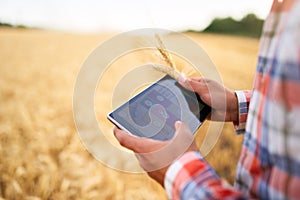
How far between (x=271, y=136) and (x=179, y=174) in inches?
5.5

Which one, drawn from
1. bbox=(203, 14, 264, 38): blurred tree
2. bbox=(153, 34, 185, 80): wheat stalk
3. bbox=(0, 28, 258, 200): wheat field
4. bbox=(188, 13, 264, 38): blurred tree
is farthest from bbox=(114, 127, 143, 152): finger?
bbox=(188, 13, 264, 38): blurred tree

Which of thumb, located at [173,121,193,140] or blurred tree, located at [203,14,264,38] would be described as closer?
thumb, located at [173,121,193,140]

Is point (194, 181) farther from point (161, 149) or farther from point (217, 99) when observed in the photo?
point (217, 99)

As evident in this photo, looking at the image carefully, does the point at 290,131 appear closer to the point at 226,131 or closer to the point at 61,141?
the point at 61,141

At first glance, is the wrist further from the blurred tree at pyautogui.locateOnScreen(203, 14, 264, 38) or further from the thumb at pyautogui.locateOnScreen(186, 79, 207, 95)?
the blurred tree at pyautogui.locateOnScreen(203, 14, 264, 38)

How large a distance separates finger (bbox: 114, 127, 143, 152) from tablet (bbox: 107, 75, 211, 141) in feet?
0.11

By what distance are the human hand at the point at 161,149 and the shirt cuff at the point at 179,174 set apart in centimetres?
3

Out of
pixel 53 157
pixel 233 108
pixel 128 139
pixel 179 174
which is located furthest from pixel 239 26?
pixel 179 174

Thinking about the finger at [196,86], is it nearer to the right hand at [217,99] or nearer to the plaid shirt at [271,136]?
the right hand at [217,99]

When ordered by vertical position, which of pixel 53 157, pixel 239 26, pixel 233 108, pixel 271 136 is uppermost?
pixel 271 136

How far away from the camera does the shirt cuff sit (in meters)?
0.46

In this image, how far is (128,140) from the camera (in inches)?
23.4

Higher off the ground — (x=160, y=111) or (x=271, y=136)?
(x=271, y=136)

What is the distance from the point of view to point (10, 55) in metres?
3.62
